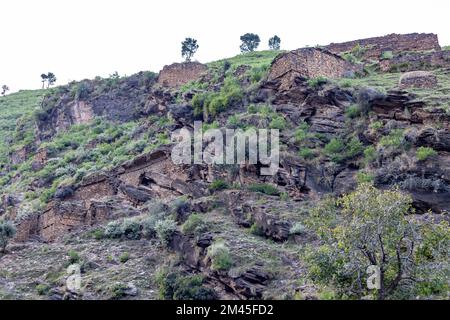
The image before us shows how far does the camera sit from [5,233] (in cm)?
3200

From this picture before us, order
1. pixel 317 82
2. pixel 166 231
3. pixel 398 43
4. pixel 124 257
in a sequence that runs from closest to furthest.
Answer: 1. pixel 166 231
2. pixel 124 257
3. pixel 317 82
4. pixel 398 43

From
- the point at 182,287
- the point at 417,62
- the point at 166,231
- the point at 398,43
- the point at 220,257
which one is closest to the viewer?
the point at 182,287

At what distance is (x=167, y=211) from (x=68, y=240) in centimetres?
455

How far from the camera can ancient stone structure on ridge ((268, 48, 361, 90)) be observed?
36.4 m

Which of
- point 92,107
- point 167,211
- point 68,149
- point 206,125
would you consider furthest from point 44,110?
point 167,211

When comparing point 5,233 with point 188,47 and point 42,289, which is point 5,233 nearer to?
point 42,289

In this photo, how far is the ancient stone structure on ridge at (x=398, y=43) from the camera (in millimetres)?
44594

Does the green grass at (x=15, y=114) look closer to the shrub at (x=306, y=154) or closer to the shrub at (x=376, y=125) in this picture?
the shrub at (x=306, y=154)

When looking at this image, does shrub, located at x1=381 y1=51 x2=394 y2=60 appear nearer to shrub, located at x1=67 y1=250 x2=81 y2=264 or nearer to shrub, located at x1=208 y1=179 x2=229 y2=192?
shrub, located at x1=208 y1=179 x2=229 y2=192

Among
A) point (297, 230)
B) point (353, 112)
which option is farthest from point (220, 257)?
point (353, 112)

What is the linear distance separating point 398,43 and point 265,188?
65.1 ft

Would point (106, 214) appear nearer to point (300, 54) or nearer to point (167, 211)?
point (167, 211)

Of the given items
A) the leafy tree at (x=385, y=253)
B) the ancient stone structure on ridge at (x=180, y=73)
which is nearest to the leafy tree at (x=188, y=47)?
the ancient stone structure on ridge at (x=180, y=73)

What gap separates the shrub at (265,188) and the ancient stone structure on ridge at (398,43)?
56.7ft
